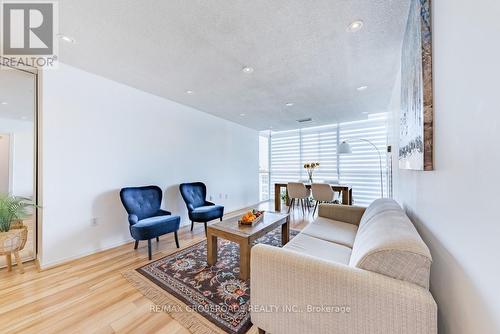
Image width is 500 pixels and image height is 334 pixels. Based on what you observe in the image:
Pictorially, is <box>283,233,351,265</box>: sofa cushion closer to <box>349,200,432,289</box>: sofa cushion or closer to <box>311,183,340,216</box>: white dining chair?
<box>349,200,432,289</box>: sofa cushion

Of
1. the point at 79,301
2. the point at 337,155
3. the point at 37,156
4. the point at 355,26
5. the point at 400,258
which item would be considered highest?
the point at 355,26

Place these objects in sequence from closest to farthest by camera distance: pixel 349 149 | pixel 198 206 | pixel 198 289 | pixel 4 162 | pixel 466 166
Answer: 1. pixel 466 166
2. pixel 198 289
3. pixel 4 162
4. pixel 198 206
5. pixel 349 149

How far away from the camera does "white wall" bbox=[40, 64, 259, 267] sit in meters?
2.24

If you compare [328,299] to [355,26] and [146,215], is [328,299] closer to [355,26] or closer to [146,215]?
[355,26]

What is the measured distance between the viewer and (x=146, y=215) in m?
2.80

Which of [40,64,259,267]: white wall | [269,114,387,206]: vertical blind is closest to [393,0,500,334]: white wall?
[40,64,259,267]: white wall

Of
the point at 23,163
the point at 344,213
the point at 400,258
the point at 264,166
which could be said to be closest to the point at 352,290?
the point at 400,258

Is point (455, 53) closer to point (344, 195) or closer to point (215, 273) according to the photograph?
point (215, 273)

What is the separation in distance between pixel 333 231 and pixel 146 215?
2.52m

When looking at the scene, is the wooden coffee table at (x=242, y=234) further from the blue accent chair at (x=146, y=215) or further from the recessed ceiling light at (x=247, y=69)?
the recessed ceiling light at (x=247, y=69)

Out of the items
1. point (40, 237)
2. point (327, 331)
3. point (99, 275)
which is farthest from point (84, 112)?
point (327, 331)

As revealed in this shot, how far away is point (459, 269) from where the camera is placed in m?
0.85

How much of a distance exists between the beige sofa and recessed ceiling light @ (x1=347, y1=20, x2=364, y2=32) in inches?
64.3

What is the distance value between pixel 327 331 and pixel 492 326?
650mm
